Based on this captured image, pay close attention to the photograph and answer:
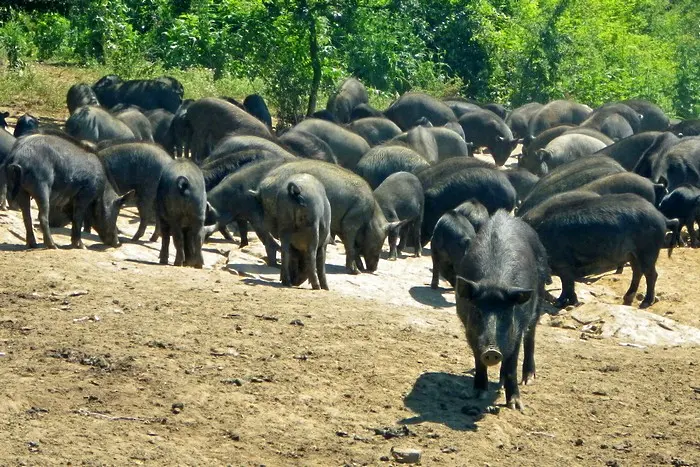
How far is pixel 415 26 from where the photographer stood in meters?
34.1

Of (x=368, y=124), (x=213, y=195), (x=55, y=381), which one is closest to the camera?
(x=55, y=381)

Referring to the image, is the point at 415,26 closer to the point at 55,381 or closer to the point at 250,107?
the point at 250,107

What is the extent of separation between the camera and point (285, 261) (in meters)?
12.2

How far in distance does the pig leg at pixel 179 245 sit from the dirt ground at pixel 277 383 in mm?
1846

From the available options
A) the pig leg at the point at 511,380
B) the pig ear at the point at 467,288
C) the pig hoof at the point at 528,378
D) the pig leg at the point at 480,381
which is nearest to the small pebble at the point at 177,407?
the pig ear at the point at 467,288

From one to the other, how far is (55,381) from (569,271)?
→ 705 centimetres

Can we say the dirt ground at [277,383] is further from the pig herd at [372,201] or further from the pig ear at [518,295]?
the pig ear at [518,295]

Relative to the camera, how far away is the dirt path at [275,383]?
21.9 feet

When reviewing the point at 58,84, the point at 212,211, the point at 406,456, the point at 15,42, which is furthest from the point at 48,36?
the point at 406,456

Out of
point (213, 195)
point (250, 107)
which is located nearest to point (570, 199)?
point (213, 195)

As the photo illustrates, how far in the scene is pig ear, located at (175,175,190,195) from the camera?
12664mm

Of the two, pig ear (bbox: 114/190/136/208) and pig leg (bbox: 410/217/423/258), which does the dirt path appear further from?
pig leg (bbox: 410/217/423/258)

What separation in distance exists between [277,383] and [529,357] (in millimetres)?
1970

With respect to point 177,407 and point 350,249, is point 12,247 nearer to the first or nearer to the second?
point 350,249
